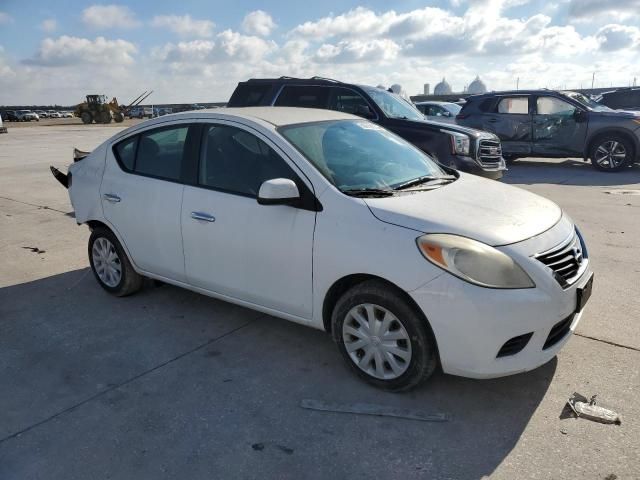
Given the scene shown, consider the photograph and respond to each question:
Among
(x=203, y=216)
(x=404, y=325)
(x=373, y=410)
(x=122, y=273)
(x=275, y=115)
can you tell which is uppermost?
(x=275, y=115)

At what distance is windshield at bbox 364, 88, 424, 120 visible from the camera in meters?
8.67

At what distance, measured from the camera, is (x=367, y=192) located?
10.8 feet

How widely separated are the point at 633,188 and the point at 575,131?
2696 mm

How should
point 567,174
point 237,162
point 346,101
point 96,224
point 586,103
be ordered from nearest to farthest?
point 237,162
point 96,224
point 346,101
point 567,174
point 586,103

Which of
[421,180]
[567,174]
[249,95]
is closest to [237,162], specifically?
[421,180]

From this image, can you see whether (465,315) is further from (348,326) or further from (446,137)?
(446,137)

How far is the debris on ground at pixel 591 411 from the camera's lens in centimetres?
283

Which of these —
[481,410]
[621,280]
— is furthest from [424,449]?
[621,280]

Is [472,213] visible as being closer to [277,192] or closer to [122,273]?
[277,192]

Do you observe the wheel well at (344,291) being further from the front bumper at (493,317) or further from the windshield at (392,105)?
the windshield at (392,105)

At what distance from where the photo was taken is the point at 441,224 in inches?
115

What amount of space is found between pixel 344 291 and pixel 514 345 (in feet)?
3.34

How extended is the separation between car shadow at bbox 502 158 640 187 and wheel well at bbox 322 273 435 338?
8424 mm

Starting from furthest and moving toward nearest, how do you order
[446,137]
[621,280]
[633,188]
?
[633,188] < [446,137] < [621,280]
